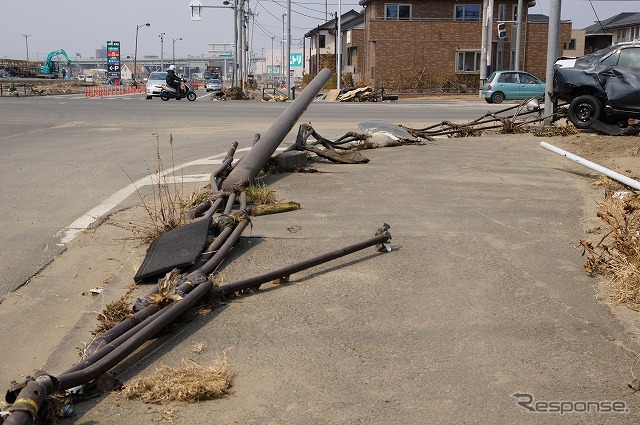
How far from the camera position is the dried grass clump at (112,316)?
191 inches

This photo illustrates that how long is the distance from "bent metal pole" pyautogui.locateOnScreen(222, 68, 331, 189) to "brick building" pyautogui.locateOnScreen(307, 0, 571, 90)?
4454 centimetres

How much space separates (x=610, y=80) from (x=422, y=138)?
3.81m

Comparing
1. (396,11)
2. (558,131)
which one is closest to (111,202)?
(558,131)

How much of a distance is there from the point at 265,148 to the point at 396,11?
170 ft

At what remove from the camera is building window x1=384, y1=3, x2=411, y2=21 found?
58812mm

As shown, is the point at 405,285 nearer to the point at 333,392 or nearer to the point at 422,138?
the point at 333,392

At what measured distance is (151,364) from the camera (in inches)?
170

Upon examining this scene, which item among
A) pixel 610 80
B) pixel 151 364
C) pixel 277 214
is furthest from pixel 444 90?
pixel 151 364

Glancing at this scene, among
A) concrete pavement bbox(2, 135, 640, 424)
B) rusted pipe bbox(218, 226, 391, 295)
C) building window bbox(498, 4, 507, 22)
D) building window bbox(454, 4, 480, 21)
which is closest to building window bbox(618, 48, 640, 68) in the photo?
concrete pavement bbox(2, 135, 640, 424)

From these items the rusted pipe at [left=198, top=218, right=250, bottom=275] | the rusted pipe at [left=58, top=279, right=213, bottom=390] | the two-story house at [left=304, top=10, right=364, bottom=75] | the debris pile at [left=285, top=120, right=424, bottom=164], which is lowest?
the rusted pipe at [left=58, top=279, right=213, bottom=390]

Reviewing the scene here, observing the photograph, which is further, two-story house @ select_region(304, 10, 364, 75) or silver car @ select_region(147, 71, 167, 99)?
two-story house @ select_region(304, 10, 364, 75)

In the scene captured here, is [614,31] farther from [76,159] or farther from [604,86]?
[76,159]

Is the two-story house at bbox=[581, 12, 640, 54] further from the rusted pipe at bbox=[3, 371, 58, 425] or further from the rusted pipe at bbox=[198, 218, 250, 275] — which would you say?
the rusted pipe at bbox=[3, 371, 58, 425]

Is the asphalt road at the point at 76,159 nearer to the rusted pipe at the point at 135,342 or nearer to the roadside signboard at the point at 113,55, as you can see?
the rusted pipe at the point at 135,342
